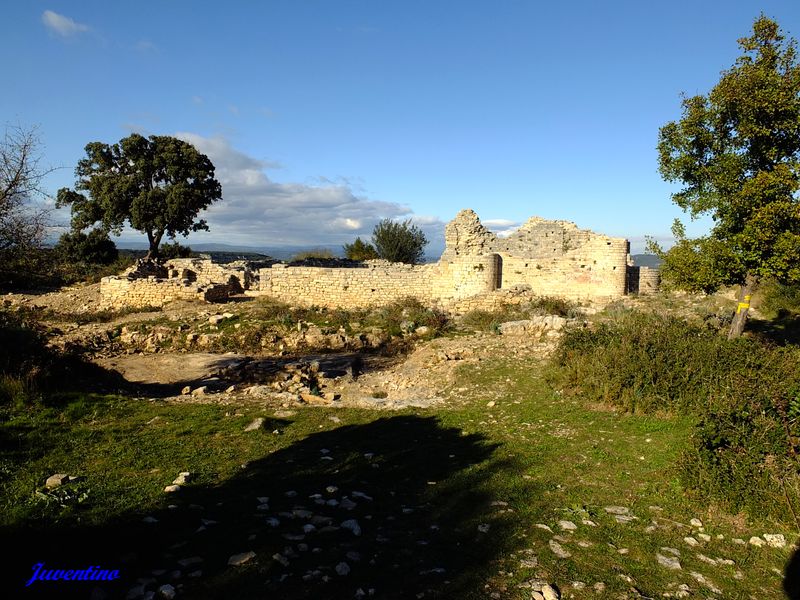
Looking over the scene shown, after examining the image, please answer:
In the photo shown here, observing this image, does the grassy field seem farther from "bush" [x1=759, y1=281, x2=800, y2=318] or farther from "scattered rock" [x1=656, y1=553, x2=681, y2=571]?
"bush" [x1=759, y1=281, x2=800, y2=318]

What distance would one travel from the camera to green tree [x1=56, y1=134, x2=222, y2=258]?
29.9 meters

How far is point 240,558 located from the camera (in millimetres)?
3934

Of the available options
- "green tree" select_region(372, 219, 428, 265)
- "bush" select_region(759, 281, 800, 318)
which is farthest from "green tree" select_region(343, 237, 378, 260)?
"bush" select_region(759, 281, 800, 318)

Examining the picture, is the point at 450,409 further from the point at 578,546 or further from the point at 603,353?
the point at 578,546

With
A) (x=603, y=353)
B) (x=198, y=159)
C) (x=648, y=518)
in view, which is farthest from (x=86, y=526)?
(x=198, y=159)

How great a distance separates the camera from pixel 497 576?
3.90 m

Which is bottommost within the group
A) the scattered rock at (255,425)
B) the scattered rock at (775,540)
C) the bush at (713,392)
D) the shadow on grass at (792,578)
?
the scattered rock at (255,425)

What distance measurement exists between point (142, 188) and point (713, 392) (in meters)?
32.5

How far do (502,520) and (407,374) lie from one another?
750cm

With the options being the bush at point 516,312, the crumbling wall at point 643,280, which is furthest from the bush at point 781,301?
the bush at point 516,312

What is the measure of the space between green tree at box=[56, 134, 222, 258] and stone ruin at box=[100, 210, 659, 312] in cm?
981

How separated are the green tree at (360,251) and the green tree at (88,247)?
55.0 feet

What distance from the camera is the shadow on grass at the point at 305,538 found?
3658mm

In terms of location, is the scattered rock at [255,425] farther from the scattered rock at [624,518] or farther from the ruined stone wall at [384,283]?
the ruined stone wall at [384,283]
